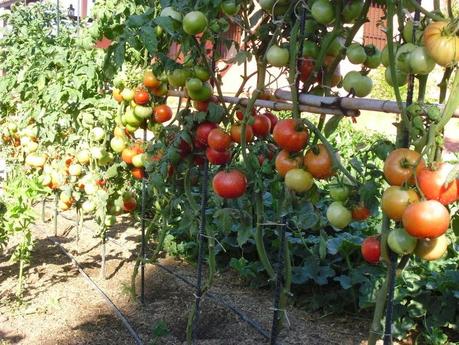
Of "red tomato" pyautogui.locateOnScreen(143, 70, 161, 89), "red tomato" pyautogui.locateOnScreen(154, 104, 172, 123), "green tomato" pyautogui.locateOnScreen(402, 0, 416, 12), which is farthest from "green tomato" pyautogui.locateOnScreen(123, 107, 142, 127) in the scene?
"green tomato" pyautogui.locateOnScreen(402, 0, 416, 12)

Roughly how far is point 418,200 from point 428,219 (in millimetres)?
72

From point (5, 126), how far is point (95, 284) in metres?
1.89

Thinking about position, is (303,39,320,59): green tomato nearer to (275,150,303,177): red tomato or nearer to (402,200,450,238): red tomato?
(275,150,303,177): red tomato

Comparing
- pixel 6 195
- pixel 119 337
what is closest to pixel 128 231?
pixel 6 195

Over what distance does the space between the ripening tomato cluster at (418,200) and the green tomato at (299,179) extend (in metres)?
0.29

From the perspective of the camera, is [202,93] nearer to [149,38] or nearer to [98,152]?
[149,38]

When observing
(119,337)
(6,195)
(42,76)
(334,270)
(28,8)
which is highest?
(28,8)

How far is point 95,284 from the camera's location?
10.9ft

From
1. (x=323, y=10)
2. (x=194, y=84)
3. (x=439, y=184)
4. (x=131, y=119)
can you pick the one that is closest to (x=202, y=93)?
(x=194, y=84)

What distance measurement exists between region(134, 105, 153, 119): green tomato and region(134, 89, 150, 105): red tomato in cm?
2

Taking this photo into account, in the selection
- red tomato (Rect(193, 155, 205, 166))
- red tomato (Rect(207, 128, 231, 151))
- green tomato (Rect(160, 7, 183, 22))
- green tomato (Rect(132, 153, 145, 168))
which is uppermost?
green tomato (Rect(160, 7, 183, 22))

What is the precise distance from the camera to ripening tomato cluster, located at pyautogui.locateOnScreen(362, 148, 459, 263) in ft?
3.33

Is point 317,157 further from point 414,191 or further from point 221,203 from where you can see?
point 221,203

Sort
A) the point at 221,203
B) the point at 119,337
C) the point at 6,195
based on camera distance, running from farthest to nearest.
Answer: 1. the point at 6,195
2. the point at 119,337
3. the point at 221,203
